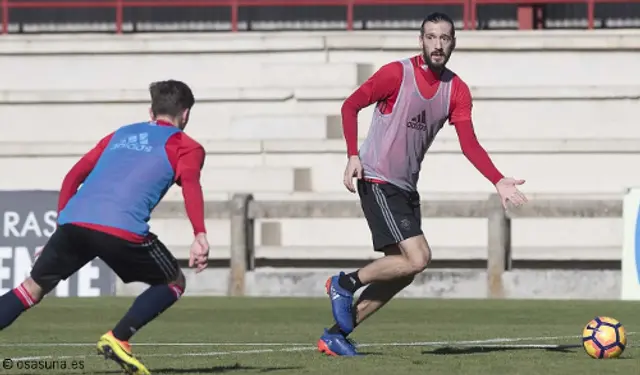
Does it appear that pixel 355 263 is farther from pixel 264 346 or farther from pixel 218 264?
pixel 264 346

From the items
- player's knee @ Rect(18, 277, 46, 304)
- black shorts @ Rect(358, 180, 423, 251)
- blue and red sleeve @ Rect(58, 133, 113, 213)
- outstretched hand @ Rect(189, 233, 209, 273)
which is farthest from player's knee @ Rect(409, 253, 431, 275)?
player's knee @ Rect(18, 277, 46, 304)

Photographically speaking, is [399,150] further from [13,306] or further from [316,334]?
[316,334]

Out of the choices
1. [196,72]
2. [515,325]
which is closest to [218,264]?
[196,72]

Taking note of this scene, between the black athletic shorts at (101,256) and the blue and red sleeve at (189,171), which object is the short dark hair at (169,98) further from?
the black athletic shorts at (101,256)

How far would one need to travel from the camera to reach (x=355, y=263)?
71.3 ft

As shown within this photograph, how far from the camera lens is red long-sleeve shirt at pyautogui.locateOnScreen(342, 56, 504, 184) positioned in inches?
413

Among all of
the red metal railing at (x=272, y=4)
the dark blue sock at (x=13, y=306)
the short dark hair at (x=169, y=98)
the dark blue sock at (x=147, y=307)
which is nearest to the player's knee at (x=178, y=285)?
the dark blue sock at (x=147, y=307)

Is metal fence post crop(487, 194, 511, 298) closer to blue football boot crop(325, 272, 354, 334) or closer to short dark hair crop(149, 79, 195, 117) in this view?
blue football boot crop(325, 272, 354, 334)

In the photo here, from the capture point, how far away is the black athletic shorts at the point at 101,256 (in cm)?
877

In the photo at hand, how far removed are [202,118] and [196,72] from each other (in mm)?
914

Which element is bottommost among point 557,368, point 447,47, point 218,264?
point 218,264

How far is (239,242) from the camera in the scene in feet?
62.7

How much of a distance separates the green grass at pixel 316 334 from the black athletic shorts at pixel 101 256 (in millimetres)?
620
